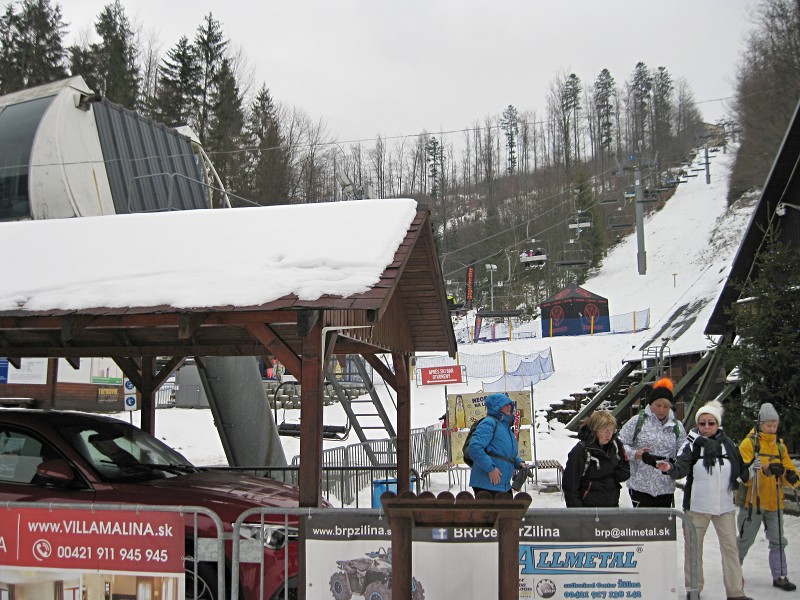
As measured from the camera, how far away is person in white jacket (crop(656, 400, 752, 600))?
20.4 feet

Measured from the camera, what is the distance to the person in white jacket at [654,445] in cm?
646

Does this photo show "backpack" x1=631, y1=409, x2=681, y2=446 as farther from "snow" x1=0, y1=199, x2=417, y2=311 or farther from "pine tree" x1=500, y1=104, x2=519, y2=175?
"pine tree" x1=500, y1=104, x2=519, y2=175

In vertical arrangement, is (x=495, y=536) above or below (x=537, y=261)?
below

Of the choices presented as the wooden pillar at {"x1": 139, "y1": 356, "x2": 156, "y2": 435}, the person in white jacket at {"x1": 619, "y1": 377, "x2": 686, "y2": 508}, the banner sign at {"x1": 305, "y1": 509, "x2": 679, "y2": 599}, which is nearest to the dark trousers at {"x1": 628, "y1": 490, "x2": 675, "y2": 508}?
the person in white jacket at {"x1": 619, "y1": 377, "x2": 686, "y2": 508}

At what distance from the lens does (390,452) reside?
15.2 meters

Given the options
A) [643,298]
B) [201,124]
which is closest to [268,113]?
[201,124]

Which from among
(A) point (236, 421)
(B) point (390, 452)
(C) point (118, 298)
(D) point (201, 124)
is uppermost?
(D) point (201, 124)

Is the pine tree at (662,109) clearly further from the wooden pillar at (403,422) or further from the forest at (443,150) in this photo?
the wooden pillar at (403,422)

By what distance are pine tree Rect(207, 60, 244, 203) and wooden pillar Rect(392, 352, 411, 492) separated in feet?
102

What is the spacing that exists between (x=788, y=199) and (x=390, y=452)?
925cm

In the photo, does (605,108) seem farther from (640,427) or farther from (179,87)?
(640,427)

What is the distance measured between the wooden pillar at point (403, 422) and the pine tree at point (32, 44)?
3580 centimetres

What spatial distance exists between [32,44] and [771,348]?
40928mm

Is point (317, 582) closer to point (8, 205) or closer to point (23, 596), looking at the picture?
point (23, 596)
